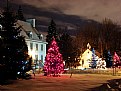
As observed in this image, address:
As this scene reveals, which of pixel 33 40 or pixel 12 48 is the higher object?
pixel 33 40

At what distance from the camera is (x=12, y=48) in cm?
3578

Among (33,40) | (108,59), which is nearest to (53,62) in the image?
(33,40)

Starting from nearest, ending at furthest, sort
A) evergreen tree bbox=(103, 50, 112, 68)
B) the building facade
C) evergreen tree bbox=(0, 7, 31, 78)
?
1. evergreen tree bbox=(0, 7, 31, 78)
2. the building facade
3. evergreen tree bbox=(103, 50, 112, 68)

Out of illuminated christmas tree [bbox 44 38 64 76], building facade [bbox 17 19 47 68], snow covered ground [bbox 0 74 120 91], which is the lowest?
snow covered ground [bbox 0 74 120 91]

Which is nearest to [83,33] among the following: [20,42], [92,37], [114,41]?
[92,37]

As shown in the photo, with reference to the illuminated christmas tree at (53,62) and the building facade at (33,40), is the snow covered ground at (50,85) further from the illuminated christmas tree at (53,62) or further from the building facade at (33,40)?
the building facade at (33,40)

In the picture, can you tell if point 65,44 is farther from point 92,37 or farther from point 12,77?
point 12,77

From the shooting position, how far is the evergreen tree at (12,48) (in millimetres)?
34719

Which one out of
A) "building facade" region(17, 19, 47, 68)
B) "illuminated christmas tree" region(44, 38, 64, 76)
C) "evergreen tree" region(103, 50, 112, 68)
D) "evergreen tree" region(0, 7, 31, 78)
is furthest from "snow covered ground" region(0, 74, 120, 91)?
"evergreen tree" region(103, 50, 112, 68)

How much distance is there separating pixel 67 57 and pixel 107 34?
79.5ft

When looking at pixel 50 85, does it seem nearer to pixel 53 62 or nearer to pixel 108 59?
pixel 53 62

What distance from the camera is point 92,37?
11838 cm

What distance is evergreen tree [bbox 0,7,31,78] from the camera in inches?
1367

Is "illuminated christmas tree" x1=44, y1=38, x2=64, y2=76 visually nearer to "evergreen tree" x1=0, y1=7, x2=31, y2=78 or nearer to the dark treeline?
"evergreen tree" x1=0, y1=7, x2=31, y2=78
